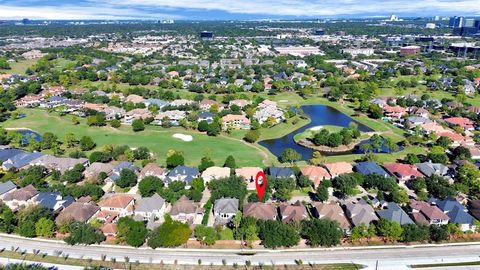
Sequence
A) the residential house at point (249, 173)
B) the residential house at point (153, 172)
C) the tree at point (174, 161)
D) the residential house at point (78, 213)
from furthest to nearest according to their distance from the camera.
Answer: the tree at point (174, 161) < the residential house at point (153, 172) < the residential house at point (249, 173) < the residential house at point (78, 213)

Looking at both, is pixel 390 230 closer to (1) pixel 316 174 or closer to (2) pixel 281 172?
(1) pixel 316 174

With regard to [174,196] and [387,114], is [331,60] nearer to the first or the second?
[387,114]

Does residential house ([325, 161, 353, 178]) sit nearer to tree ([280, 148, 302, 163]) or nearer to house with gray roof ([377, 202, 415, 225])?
tree ([280, 148, 302, 163])

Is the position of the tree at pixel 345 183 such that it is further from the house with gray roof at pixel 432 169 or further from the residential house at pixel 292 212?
the house with gray roof at pixel 432 169

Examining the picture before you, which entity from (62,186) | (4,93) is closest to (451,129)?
(62,186)

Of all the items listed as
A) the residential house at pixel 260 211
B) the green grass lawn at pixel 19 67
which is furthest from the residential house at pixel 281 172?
the green grass lawn at pixel 19 67

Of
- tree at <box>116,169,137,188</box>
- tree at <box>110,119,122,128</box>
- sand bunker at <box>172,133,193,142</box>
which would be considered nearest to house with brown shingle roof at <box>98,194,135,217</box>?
tree at <box>116,169,137,188</box>
